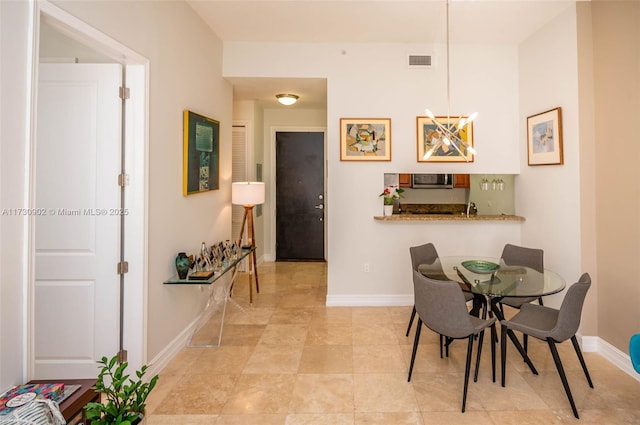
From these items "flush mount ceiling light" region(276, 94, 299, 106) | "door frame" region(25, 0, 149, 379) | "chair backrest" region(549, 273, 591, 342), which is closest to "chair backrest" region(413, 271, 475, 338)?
"chair backrest" region(549, 273, 591, 342)

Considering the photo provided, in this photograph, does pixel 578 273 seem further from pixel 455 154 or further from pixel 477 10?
pixel 477 10

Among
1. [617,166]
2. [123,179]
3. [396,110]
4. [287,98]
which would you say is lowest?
[123,179]

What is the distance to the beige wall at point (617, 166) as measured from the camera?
254 cm

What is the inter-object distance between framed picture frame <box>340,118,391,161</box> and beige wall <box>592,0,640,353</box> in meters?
1.93

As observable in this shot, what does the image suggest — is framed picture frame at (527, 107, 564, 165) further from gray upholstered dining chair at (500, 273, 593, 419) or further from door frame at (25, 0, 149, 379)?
door frame at (25, 0, 149, 379)

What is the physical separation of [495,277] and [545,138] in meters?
1.77

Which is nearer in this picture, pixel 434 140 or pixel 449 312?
pixel 449 312

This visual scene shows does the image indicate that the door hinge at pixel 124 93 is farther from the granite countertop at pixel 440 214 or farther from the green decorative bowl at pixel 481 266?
the green decorative bowl at pixel 481 266

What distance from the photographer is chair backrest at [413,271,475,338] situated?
2164mm

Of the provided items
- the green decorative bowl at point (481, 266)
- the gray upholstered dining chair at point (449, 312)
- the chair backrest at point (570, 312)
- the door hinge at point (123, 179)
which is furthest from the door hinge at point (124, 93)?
the chair backrest at point (570, 312)

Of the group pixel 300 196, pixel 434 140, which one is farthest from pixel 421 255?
pixel 300 196

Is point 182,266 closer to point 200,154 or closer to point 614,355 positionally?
point 200,154

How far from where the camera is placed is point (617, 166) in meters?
2.70

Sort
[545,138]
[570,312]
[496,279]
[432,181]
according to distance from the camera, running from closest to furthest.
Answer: [570,312], [496,279], [545,138], [432,181]
